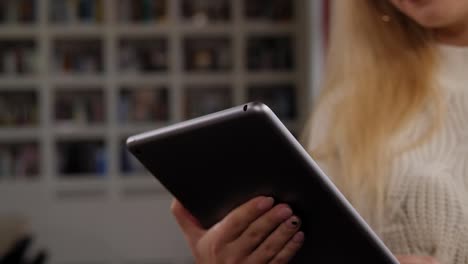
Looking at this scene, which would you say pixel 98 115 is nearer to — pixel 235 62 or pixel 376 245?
pixel 235 62

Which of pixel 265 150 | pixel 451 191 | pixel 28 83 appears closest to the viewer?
pixel 265 150

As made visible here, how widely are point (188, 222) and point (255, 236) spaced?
0.17m

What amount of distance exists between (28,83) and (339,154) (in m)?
4.04

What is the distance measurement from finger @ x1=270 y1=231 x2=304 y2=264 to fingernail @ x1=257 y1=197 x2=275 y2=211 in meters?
0.05

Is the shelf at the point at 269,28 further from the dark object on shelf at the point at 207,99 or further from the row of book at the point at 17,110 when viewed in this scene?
the row of book at the point at 17,110

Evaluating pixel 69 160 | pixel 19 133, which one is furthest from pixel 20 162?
pixel 69 160

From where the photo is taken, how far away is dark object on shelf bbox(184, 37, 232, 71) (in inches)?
198

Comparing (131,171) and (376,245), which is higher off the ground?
(376,245)

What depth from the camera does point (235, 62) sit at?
4992 millimetres

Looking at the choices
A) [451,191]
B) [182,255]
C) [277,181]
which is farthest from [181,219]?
[182,255]

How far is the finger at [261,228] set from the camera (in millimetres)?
838

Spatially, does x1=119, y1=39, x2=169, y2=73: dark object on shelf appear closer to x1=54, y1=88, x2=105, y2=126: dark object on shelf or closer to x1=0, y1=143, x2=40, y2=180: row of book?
x1=54, y1=88, x2=105, y2=126: dark object on shelf

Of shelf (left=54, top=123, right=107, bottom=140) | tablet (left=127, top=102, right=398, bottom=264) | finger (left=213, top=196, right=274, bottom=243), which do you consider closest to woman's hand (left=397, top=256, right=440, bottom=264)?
tablet (left=127, top=102, right=398, bottom=264)

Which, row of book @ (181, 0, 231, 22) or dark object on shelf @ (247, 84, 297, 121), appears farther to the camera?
dark object on shelf @ (247, 84, 297, 121)
